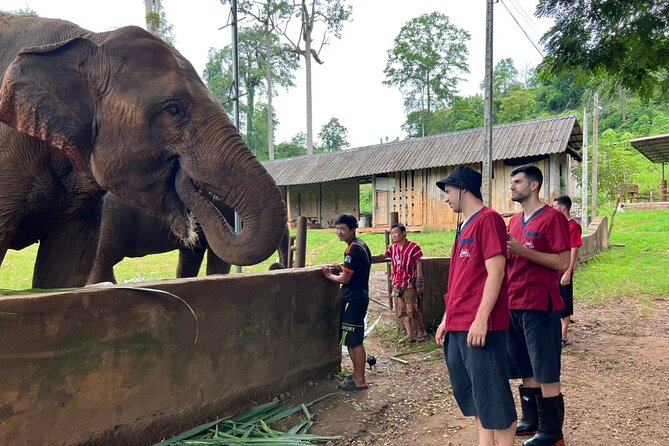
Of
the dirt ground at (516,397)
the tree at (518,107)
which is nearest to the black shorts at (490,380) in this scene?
the dirt ground at (516,397)

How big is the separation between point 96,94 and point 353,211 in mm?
20803

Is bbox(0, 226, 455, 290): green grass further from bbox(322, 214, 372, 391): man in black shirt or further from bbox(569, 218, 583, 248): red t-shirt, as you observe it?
bbox(569, 218, 583, 248): red t-shirt

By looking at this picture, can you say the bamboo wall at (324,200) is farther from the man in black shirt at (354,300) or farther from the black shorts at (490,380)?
the black shorts at (490,380)

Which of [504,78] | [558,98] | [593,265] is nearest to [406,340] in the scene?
[593,265]

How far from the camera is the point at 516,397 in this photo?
4301 mm

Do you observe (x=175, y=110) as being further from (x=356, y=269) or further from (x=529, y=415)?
(x=529, y=415)

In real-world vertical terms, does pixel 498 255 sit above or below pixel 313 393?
A: above

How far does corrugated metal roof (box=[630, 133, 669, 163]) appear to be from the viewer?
60.6 feet

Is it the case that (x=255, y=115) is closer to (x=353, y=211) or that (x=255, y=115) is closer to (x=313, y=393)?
(x=353, y=211)

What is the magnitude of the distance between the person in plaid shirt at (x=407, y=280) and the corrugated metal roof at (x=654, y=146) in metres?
16.2

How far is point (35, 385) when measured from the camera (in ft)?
8.35

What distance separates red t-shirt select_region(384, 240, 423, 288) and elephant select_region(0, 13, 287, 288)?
131 inches

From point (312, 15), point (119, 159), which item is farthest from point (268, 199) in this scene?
point (312, 15)

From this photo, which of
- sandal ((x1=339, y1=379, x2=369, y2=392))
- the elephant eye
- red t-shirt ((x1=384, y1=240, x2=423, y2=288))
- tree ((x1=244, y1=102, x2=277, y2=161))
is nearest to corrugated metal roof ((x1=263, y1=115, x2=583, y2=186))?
red t-shirt ((x1=384, y1=240, x2=423, y2=288))
